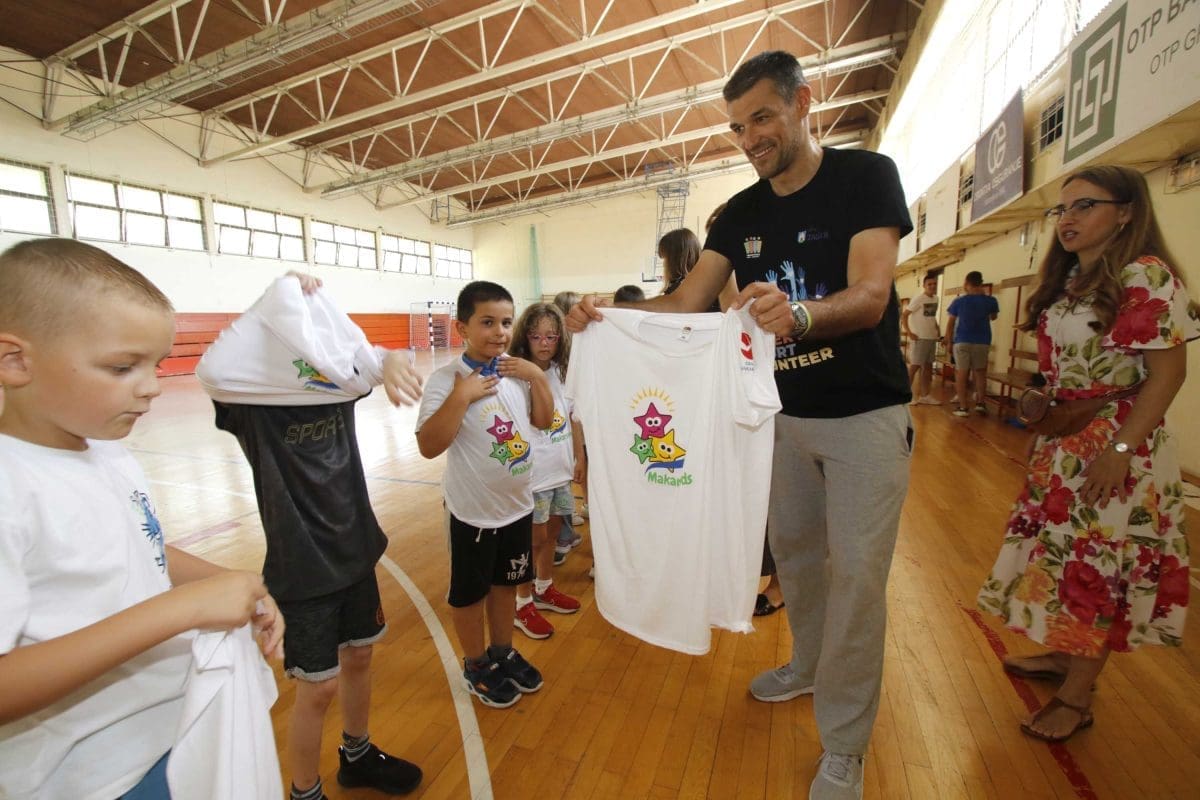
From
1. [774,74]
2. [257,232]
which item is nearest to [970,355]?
[774,74]

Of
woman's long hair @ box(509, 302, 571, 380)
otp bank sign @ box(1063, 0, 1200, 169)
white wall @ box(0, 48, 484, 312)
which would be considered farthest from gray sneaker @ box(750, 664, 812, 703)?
white wall @ box(0, 48, 484, 312)

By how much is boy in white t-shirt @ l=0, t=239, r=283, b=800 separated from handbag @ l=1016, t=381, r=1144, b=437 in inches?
87.8

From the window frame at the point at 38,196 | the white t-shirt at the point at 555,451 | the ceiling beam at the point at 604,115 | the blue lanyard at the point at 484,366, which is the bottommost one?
the white t-shirt at the point at 555,451

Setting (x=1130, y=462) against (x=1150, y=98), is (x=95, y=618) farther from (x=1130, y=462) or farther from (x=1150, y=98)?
(x=1150, y=98)

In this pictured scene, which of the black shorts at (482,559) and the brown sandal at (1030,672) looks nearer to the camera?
the black shorts at (482,559)

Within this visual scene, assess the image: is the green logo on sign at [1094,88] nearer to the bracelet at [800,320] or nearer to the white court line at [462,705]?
the bracelet at [800,320]

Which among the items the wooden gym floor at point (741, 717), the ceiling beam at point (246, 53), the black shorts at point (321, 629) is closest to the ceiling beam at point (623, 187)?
the ceiling beam at point (246, 53)

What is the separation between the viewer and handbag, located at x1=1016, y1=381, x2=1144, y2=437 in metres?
1.64

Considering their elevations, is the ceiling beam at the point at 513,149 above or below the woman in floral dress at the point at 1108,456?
above

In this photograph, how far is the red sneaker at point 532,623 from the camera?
94.8 inches

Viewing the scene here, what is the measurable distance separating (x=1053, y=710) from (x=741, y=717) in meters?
1.05

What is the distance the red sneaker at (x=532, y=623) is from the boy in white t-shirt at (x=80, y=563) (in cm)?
172

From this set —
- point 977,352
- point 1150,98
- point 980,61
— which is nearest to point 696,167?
point 980,61

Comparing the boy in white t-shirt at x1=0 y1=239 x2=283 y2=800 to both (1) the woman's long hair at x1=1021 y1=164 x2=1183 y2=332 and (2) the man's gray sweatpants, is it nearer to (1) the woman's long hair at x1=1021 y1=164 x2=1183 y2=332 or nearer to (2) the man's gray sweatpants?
(2) the man's gray sweatpants
